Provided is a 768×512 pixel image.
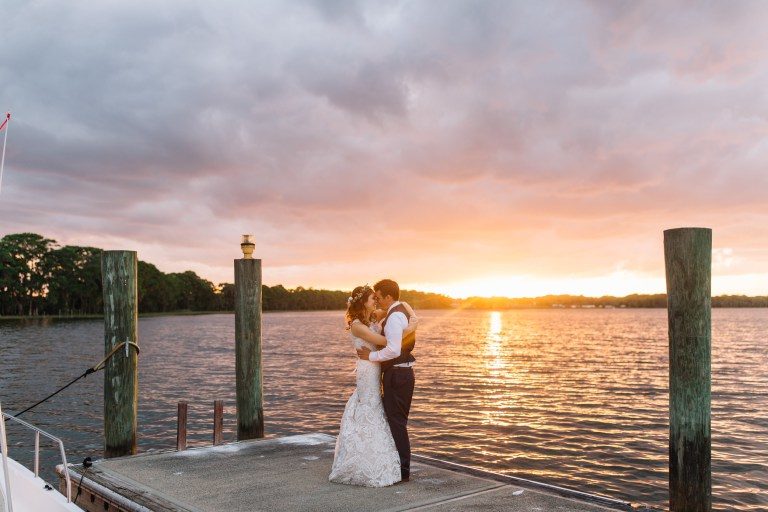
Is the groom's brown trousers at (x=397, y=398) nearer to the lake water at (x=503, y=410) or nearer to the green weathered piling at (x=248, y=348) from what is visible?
the green weathered piling at (x=248, y=348)

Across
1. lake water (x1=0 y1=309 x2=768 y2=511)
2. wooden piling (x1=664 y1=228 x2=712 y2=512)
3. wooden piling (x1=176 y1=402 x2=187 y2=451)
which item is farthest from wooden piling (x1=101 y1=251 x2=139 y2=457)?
wooden piling (x1=664 y1=228 x2=712 y2=512)

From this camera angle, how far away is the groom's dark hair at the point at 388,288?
798 cm

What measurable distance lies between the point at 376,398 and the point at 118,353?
15.9ft

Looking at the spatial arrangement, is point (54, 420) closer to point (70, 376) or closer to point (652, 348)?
point (70, 376)

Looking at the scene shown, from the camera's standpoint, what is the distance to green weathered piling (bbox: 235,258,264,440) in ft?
38.2

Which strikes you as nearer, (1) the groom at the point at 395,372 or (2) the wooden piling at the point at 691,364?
(2) the wooden piling at the point at 691,364

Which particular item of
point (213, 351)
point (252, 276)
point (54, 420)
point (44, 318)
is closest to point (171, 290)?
point (44, 318)

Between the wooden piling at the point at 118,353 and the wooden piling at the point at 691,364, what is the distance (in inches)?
319

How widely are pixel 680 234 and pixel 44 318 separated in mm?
135732

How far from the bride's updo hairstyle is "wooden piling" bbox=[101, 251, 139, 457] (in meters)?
4.44

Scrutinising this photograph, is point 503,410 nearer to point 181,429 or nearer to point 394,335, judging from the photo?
point 181,429

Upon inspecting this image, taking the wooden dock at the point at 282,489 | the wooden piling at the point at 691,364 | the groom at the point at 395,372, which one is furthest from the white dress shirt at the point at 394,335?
the wooden piling at the point at 691,364

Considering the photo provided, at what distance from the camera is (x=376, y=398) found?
8.15m

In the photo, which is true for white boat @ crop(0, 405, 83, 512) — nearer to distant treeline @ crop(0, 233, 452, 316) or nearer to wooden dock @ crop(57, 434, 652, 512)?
wooden dock @ crop(57, 434, 652, 512)
